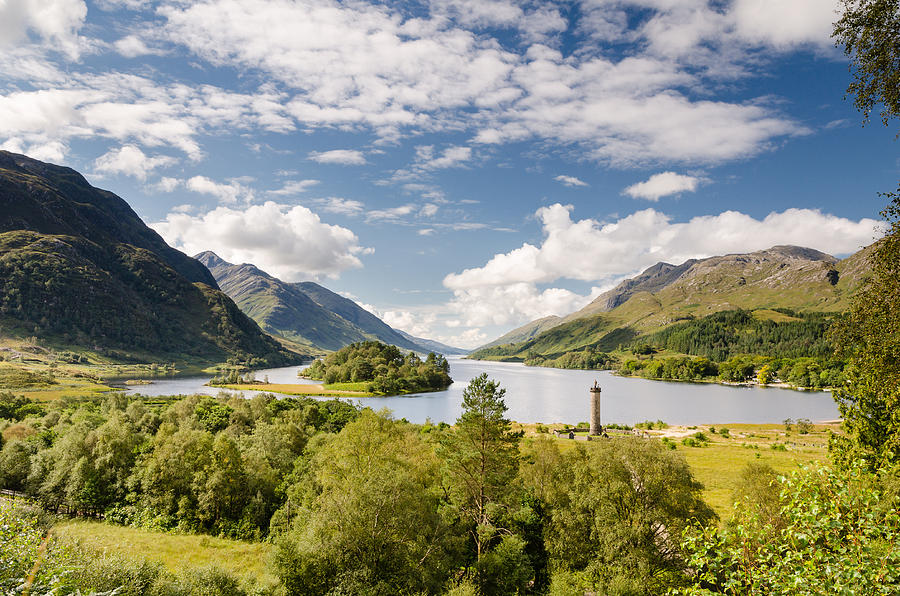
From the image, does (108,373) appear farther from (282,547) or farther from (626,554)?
(626,554)

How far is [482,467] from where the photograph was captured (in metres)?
36.0

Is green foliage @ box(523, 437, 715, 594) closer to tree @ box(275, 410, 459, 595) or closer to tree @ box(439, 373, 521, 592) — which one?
tree @ box(439, 373, 521, 592)

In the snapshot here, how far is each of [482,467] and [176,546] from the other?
29252 millimetres

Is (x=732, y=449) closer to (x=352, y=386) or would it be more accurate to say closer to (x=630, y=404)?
(x=630, y=404)

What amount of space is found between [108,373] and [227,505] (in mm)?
188419

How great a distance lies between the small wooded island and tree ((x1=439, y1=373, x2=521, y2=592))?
382 ft

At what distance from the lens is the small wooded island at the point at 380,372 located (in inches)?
6117

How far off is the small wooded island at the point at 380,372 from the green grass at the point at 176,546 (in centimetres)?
10672

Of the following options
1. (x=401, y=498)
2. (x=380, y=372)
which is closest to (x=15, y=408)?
(x=401, y=498)

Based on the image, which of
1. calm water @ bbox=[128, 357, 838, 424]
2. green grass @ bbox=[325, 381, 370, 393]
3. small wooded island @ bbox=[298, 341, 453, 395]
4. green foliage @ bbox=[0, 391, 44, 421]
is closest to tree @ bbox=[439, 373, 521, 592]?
calm water @ bbox=[128, 357, 838, 424]

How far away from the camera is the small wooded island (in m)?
155

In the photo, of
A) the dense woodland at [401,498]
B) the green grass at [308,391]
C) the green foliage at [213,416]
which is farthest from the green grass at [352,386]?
the dense woodland at [401,498]

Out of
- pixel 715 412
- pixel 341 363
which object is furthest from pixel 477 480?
pixel 341 363

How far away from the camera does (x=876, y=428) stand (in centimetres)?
2962
